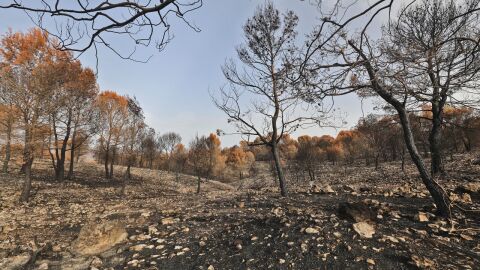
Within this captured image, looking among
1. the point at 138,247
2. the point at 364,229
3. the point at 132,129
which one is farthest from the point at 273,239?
the point at 132,129

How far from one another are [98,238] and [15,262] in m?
1.43

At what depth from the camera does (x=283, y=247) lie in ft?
15.8

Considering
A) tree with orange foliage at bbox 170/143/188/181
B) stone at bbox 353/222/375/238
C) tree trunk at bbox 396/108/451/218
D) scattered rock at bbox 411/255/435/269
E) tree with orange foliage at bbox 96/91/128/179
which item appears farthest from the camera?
tree with orange foliage at bbox 170/143/188/181

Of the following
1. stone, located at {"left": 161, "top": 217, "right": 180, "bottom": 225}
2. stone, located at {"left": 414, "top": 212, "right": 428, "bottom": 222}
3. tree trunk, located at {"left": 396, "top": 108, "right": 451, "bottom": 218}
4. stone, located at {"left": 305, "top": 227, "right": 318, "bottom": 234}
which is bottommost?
stone, located at {"left": 161, "top": 217, "right": 180, "bottom": 225}

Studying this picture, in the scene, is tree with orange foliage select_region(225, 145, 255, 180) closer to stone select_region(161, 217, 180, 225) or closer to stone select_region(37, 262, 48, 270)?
stone select_region(161, 217, 180, 225)

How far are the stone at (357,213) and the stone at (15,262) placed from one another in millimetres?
5903

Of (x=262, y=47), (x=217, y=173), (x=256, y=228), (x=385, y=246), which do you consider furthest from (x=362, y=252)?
(x=217, y=173)

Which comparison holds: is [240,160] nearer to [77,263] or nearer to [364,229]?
[77,263]

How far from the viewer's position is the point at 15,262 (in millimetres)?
5656

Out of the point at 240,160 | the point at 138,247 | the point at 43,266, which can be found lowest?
the point at 43,266

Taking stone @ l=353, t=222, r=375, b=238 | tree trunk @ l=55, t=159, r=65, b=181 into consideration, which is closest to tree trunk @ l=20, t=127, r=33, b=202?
tree trunk @ l=55, t=159, r=65, b=181

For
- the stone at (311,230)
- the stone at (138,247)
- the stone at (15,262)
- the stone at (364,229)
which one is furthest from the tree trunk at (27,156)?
the stone at (364,229)

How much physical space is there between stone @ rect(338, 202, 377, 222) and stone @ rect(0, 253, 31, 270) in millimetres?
5903

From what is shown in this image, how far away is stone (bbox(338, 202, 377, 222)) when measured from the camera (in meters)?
5.40
